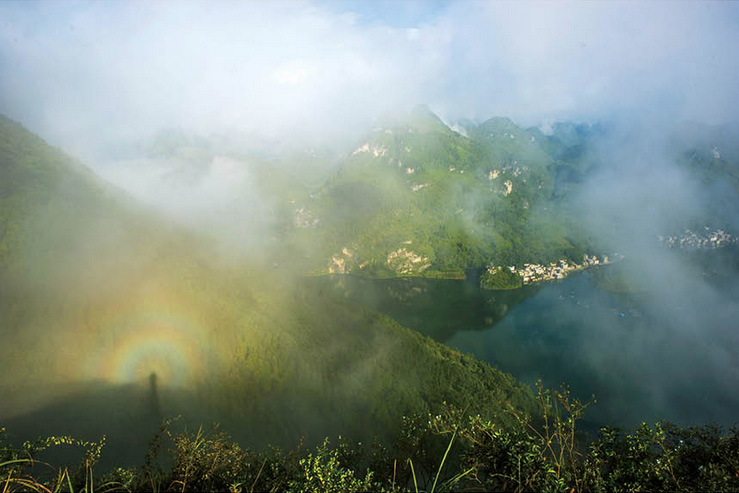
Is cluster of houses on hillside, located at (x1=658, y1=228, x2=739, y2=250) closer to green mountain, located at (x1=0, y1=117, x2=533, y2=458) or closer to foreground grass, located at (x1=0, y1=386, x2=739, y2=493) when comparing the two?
green mountain, located at (x1=0, y1=117, x2=533, y2=458)

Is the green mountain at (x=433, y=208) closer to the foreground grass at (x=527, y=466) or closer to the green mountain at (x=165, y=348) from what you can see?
the green mountain at (x=165, y=348)

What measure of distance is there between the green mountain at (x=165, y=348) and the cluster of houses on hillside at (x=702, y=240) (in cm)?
11049

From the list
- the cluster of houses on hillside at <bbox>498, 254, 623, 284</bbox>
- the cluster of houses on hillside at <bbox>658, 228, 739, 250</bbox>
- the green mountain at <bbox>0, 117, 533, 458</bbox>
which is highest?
the cluster of houses on hillside at <bbox>658, 228, 739, 250</bbox>

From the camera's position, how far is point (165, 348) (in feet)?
160

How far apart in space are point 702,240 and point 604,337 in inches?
3346

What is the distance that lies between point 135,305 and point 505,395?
51861 mm

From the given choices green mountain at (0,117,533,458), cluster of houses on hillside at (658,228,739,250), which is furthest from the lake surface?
cluster of houses on hillside at (658,228,739,250)

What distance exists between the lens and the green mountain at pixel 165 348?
40.5 m

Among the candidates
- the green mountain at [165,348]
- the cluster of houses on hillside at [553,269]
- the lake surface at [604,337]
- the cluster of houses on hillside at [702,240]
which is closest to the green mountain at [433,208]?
the cluster of houses on hillside at [553,269]

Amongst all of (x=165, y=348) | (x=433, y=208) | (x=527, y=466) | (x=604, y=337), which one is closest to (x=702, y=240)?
(x=604, y=337)

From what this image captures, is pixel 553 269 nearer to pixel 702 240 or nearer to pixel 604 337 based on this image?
pixel 604 337

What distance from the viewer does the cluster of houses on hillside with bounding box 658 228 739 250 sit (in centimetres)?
11700

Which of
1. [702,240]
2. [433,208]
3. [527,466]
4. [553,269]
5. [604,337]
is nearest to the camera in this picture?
[527,466]

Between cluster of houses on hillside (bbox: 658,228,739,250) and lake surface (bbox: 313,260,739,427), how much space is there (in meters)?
36.2
